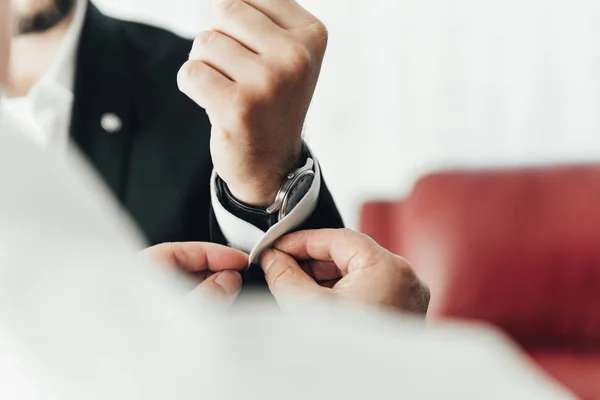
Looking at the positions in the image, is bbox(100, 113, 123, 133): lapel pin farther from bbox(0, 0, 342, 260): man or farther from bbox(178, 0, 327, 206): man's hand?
bbox(178, 0, 327, 206): man's hand

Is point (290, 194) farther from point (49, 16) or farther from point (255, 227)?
point (49, 16)

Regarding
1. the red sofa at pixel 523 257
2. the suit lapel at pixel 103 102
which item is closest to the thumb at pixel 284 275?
the suit lapel at pixel 103 102

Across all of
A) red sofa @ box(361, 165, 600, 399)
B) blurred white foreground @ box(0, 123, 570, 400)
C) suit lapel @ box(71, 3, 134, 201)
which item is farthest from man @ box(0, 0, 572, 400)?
red sofa @ box(361, 165, 600, 399)

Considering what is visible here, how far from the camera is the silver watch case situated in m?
0.19

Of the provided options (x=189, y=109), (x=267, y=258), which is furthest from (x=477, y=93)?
(x=267, y=258)

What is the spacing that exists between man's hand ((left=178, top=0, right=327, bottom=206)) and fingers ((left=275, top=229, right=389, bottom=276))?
0.07 feet

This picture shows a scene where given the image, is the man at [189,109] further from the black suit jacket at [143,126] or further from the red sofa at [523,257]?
the red sofa at [523,257]

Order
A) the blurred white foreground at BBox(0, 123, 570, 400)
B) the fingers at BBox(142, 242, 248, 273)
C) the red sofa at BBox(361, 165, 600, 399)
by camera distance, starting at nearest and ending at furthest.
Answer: the blurred white foreground at BBox(0, 123, 570, 400)
the fingers at BBox(142, 242, 248, 273)
the red sofa at BBox(361, 165, 600, 399)

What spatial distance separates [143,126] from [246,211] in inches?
4.5

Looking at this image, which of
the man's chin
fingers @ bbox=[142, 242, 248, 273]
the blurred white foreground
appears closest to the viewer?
the blurred white foreground

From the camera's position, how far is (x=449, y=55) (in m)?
0.84

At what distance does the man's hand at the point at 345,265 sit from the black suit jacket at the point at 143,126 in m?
0.07

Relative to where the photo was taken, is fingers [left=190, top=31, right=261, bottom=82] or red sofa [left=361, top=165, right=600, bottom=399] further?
red sofa [left=361, top=165, right=600, bottom=399]

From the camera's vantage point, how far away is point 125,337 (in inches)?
1.7
